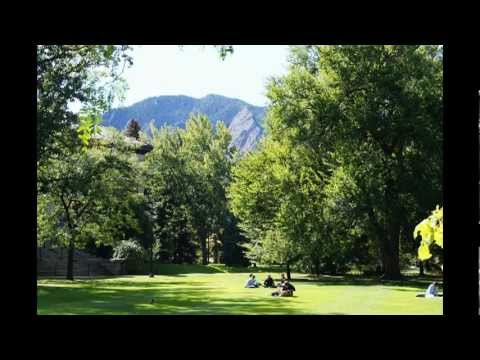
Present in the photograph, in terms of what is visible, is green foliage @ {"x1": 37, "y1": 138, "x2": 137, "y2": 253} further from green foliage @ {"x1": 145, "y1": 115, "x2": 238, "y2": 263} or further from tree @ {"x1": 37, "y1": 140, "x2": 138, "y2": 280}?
green foliage @ {"x1": 145, "y1": 115, "x2": 238, "y2": 263}

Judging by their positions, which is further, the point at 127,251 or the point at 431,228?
the point at 127,251

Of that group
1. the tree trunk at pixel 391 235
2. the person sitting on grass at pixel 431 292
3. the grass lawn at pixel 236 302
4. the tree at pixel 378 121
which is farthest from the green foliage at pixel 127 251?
the person sitting on grass at pixel 431 292

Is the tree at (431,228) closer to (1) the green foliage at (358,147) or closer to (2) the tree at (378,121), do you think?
(1) the green foliage at (358,147)

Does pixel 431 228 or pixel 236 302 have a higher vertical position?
pixel 431 228

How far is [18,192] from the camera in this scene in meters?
2.97

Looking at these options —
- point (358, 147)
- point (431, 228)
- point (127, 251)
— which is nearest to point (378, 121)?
point (358, 147)

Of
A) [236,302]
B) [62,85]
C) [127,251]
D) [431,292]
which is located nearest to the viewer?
[236,302]

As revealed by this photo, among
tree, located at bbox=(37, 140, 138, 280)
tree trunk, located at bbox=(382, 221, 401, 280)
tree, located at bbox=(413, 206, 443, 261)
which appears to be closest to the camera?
tree, located at bbox=(413, 206, 443, 261)

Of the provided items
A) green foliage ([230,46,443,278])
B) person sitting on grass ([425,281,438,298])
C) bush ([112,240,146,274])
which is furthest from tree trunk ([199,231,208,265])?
person sitting on grass ([425,281,438,298])

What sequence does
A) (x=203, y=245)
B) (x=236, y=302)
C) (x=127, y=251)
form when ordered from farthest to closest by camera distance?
(x=203, y=245) → (x=127, y=251) → (x=236, y=302)

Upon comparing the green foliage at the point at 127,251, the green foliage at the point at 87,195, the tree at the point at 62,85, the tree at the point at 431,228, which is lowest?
the green foliage at the point at 127,251

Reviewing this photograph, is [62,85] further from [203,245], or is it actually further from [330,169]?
[203,245]

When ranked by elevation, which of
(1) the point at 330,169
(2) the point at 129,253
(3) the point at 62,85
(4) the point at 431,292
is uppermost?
(3) the point at 62,85
